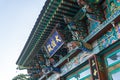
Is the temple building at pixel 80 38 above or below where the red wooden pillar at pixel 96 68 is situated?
above

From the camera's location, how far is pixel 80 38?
21.0ft

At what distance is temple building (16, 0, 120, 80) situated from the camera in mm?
5548

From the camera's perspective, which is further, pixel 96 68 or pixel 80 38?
pixel 80 38

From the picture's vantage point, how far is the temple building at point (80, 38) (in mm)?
5548

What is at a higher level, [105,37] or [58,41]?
[58,41]

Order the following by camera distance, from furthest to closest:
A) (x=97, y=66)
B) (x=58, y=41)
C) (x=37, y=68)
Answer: (x=37, y=68) → (x=58, y=41) → (x=97, y=66)

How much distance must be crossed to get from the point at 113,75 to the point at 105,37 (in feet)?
3.60

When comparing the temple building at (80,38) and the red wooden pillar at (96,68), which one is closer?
the temple building at (80,38)

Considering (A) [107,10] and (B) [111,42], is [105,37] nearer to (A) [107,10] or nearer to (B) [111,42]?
(B) [111,42]

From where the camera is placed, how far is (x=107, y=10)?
5.98 metres

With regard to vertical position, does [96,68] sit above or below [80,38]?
below

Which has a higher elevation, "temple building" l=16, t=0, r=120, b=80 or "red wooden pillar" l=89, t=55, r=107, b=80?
"temple building" l=16, t=0, r=120, b=80

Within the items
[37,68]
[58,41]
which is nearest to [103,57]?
[58,41]

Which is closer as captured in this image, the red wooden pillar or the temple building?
the temple building
